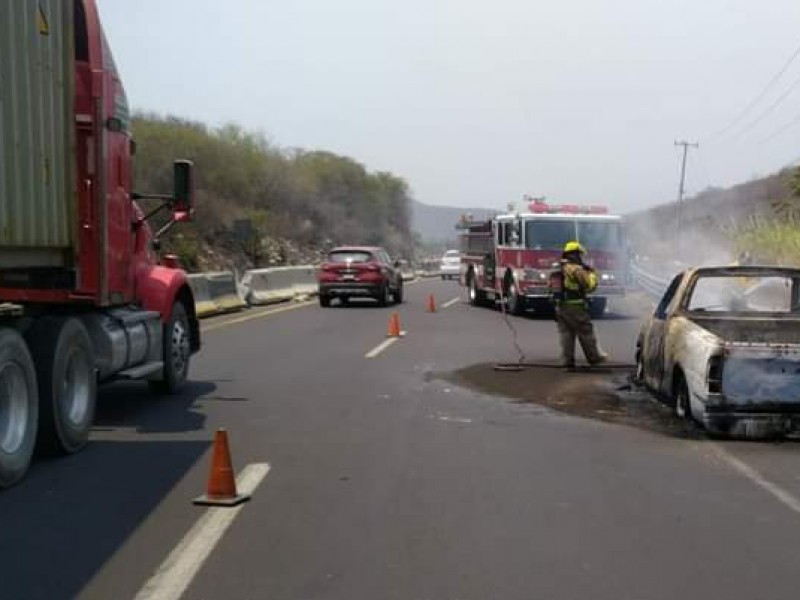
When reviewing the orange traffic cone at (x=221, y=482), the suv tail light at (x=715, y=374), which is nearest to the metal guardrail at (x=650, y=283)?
the suv tail light at (x=715, y=374)

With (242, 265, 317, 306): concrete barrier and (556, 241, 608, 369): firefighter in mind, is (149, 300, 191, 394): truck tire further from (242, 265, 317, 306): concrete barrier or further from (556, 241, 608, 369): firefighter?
(242, 265, 317, 306): concrete barrier

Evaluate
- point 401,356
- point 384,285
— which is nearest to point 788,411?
point 401,356

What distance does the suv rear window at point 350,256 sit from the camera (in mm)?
29047

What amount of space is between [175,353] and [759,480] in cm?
676

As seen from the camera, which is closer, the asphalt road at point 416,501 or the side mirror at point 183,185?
the asphalt road at point 416,501

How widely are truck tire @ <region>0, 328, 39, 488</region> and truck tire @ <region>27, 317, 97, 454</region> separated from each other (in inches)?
10.3

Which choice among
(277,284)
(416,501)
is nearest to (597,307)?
(277,284)

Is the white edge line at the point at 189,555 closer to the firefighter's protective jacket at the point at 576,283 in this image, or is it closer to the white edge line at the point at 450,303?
the firefighter's protective jacket at the point at 576,283

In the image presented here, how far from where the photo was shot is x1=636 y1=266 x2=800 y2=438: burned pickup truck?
9227 millimetres

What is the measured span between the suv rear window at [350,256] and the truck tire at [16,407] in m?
21.3

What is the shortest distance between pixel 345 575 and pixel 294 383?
7616mm

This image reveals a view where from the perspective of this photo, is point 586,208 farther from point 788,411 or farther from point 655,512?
point 655,512

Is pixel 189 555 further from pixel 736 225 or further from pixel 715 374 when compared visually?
pixel 736 225

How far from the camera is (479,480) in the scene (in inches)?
303
